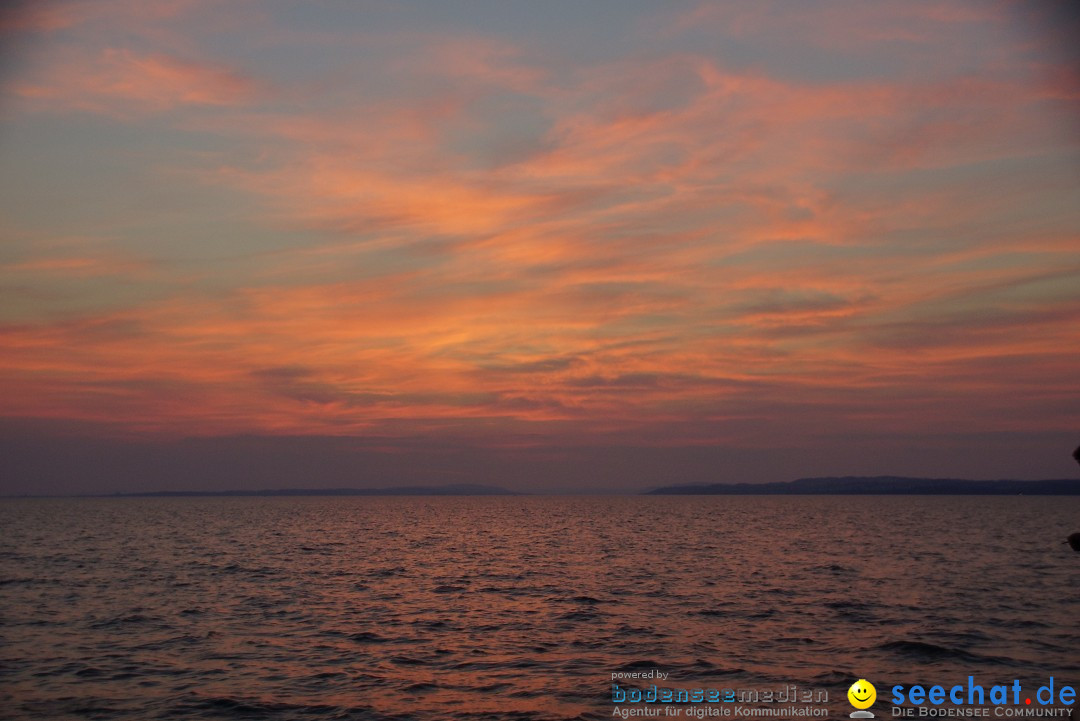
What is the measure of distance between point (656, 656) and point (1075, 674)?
42.1 feet

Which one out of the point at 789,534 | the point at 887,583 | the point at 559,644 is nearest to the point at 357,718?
the point at 559,644

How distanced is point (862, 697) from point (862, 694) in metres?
0.25

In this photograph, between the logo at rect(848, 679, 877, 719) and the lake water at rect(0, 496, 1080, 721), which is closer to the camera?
the logo at rect(848, 679, 877, 719)

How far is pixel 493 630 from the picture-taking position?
32.7m

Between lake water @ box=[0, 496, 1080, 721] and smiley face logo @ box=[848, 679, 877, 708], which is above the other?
smiley face logo @ box=[848, 679, 877, 708]

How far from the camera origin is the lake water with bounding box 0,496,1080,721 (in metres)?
23.7

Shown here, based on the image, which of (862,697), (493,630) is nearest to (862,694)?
(862,697)

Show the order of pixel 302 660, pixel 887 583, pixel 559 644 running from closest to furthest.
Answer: pixel 302 660, pixel 559 644, pixel 887 583

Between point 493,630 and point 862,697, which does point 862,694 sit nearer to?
point 862,697

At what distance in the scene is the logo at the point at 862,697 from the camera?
21.8m

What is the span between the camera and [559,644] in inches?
1171

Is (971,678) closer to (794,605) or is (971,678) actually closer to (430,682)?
(794,605)

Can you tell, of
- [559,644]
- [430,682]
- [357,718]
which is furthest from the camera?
[559,644]

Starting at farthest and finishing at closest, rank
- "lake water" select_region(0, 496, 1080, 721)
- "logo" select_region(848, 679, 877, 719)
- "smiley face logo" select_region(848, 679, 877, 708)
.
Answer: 1. "lake water" select_region(0, 496, 1080, 721)
2. "smiley face logo" select_region(848, 679, 877, 708)
3. "logo" select_region(848, 679, 877, 719)
